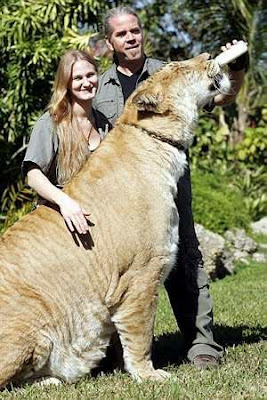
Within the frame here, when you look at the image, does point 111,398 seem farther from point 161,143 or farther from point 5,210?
point 5,210

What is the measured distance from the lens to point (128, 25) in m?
5.63

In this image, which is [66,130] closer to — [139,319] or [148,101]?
[148,101]

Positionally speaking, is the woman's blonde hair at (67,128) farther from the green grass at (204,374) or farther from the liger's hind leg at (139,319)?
the green grass at (204,374)

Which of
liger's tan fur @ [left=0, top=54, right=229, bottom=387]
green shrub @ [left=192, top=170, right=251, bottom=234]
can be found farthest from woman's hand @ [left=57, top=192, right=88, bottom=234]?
green shrub @ [left=192, top=170, right=251, bottom=234]

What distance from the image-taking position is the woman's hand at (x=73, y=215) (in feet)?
16.2

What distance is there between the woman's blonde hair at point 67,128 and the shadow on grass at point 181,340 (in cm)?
158

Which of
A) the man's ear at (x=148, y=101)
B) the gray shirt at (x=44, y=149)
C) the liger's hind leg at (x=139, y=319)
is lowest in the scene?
the liger's hind leg at (x=139, y=319)

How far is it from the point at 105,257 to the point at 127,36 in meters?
1.64

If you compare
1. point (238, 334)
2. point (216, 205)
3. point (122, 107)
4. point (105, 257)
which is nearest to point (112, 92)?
point (122, 107)

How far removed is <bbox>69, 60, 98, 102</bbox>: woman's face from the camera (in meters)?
5.39

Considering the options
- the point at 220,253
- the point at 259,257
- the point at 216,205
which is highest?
the point at 220,253

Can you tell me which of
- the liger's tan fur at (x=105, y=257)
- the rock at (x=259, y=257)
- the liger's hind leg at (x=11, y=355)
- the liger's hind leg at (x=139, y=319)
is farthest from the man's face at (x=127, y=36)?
the rock at (x=259, y=257)

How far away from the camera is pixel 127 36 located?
562 centimetres

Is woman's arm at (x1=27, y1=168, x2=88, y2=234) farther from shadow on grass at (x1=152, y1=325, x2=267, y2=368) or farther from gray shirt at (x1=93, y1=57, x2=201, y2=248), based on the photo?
shadow on grass at (x1=152, y1=325, x2=267, y2=368)
